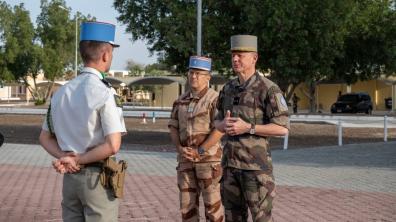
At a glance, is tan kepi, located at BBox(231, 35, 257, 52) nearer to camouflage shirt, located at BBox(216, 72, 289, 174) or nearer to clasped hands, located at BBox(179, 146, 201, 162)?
camouflage shirt, located at BBox(216, 72, 289, 174)

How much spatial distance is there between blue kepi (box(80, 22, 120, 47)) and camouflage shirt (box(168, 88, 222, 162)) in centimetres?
203

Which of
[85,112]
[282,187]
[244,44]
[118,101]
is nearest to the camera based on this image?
[85,112]

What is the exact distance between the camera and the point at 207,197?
571cm

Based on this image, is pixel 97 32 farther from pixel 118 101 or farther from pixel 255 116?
pixel 255 116

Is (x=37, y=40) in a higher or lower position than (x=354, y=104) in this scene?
higher

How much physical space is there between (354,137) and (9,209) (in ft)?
57.1

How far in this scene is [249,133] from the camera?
4715 millimetres

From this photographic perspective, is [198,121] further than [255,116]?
Yes

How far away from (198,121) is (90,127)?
2089 mm

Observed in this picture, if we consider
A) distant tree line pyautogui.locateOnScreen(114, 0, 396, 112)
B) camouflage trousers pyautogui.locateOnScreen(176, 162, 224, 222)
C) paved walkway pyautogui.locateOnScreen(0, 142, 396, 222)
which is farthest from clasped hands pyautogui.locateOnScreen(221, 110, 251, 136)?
distant tree line pyautogui.locateOnScreen(114, 0, 396, 112)

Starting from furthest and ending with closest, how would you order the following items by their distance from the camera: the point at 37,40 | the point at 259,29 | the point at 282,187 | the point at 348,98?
the point at 37,40 → the point at 348,98 → the point at 259,29 → the point at 282,187

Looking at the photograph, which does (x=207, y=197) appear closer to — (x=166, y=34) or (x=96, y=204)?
(x=96, y=204)

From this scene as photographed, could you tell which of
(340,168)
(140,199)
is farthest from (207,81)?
(340,168)

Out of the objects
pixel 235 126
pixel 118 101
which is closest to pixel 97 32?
pixel 118 101
